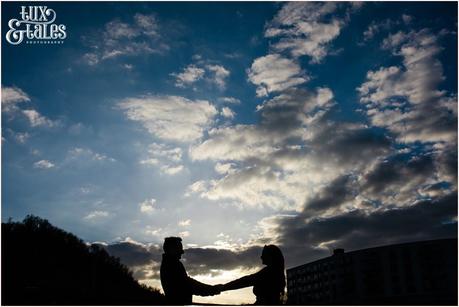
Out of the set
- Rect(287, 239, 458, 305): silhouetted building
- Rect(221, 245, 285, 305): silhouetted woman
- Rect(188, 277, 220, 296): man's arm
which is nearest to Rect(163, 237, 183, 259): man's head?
Rect(188, 277, 220, 296): man's arm

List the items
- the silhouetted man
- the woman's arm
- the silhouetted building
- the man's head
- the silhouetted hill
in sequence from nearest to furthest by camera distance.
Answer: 1. the silhouetted man
2. the man's head
3. the woman's arm
4. the silhouetted hill
5. the silhouetted building

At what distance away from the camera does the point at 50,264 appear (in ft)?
198

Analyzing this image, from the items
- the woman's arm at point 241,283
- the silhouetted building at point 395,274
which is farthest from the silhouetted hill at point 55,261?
the silhouetted building at point 395,274

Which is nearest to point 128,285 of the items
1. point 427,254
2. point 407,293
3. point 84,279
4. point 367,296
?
point 84,279

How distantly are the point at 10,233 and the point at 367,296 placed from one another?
272 ft

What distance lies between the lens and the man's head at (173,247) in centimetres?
633

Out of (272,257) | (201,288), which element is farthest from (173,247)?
(272,257)

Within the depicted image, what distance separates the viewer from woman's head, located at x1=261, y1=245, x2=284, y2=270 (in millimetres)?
6395

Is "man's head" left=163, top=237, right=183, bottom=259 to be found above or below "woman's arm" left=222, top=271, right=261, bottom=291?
above

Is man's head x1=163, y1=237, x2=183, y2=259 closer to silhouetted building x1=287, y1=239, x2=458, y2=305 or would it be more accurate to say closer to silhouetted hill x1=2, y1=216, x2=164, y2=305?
silhouetted hill x1=2, y1=216, x2=164, y2=305

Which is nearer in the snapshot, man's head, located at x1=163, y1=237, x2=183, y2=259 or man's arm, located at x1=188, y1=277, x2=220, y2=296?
man's head, located at x1=163, y1=237, x2=183, y2=259

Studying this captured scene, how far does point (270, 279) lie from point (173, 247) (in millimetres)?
1664

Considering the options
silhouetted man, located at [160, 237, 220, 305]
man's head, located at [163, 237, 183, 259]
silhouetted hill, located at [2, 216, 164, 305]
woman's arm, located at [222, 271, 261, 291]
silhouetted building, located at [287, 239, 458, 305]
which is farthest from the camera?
silhouetted building, located at [287, 239, 458, 305]

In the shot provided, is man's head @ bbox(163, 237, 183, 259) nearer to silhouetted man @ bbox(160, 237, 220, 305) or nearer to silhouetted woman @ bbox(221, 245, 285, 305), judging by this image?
silhouetted man @ bbox(160, 237, 220, 305)
